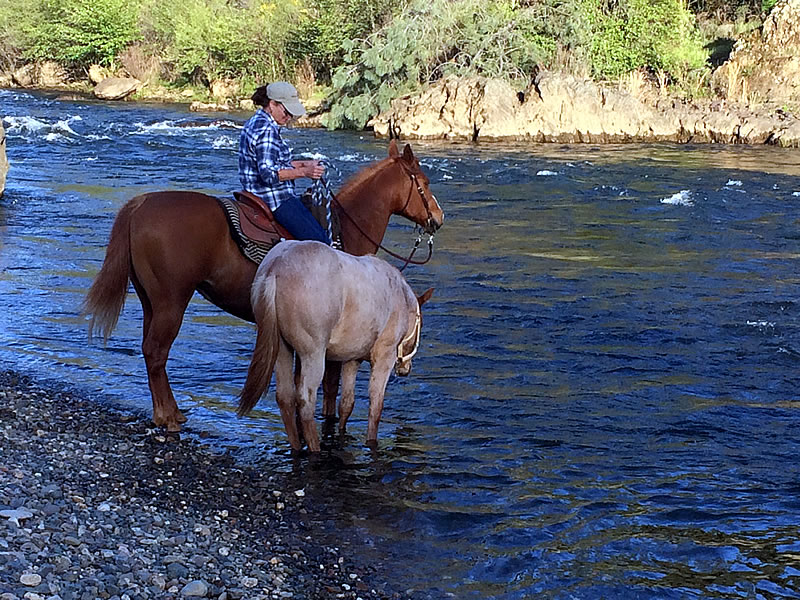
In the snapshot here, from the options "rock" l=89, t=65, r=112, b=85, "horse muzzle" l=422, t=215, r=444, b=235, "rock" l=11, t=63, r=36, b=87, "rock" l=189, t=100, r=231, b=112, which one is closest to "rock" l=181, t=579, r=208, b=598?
"horse muzzle" l=422, t=215, r=444, b=235

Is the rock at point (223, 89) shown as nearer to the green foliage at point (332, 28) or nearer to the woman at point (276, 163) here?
the green foliage at point (332, 28)

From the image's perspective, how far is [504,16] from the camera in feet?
114

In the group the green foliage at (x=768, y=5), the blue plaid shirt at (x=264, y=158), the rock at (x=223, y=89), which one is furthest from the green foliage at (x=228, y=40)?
the blue plaid shirt at (x=264, y=158)

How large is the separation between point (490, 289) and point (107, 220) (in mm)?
7770

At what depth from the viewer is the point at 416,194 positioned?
8891 mm

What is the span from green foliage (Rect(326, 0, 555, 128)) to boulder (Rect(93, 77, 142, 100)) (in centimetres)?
1461

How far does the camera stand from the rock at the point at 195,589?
188 inches

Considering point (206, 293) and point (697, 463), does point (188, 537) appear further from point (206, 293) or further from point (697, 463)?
point (697, 463)

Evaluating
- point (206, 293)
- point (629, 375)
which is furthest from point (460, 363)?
point (206, 293)

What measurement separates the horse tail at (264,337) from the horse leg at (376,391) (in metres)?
0.92

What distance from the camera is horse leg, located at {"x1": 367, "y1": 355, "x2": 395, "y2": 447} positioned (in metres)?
7.60

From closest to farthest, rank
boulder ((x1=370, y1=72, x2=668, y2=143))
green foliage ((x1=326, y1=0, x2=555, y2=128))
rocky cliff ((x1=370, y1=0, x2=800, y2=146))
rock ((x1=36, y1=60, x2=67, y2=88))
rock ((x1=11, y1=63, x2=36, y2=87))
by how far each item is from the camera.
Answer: rocky cliff ((x1=370, y1=0, x2=800, y2=146)) → boulder ((x1=370, y1=72, x2=668, y2=143)) → green foliage ((x1=326, y1=0, x2=555, y2=128)) → rock ((x1=11, y1=63, x2=36, y2=87)) → rock ((x1=36, y1=60, x2=67, y2=88))

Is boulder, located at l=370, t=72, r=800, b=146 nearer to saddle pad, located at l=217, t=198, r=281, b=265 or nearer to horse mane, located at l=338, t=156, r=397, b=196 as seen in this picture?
horse mane, located at l=338, t=156, r=397, b=196

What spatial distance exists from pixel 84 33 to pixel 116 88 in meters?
9.78
